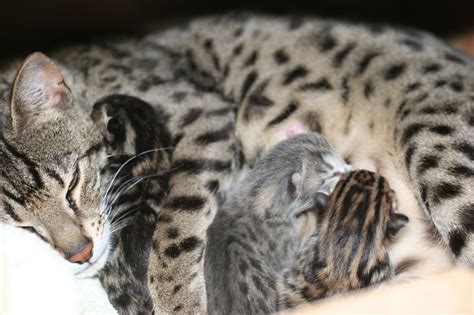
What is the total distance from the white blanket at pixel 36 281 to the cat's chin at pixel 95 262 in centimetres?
3

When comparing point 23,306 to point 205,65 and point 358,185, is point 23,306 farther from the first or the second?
point 205,65

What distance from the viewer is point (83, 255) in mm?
2172

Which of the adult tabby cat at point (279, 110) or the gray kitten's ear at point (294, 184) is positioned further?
A: the gray kitten's ear at point (294, 184)

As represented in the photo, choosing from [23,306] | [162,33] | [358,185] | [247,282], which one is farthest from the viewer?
[162,33]

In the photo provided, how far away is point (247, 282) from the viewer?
2.16 metres

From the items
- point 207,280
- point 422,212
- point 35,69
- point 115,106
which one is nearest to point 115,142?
point 115,106

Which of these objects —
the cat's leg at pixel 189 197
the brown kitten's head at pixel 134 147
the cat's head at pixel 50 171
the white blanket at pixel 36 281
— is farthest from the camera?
the brown kitten's head at pixel 134 147

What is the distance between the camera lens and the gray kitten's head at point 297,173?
249cm

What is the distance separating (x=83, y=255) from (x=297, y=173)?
2.76ft

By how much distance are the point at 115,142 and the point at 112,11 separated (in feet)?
6.36

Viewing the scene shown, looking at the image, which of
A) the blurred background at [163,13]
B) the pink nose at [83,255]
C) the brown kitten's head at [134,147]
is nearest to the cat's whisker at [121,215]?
Answer: the brown kitten's head at [134,147]

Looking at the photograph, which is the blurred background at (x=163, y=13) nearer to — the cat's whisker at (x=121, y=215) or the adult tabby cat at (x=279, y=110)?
the adult tabby cat at (x=279, y=110)

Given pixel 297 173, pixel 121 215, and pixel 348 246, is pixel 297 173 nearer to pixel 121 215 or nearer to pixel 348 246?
pixel 348 246

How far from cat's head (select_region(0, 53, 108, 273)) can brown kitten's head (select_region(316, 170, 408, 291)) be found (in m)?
0.76
